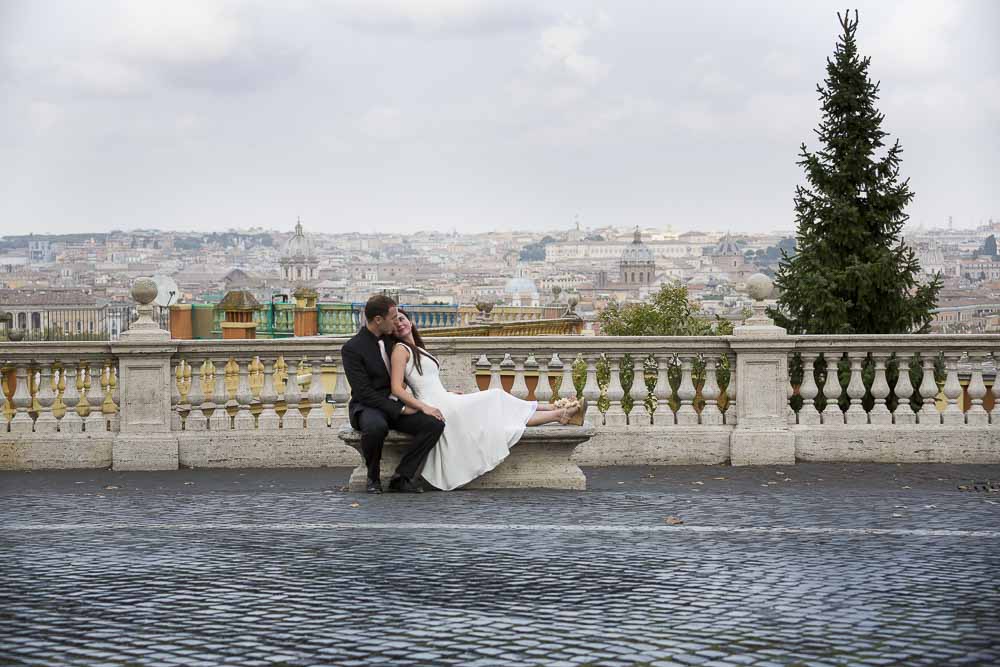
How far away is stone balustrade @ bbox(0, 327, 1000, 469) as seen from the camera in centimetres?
1111

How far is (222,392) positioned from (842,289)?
17.4 metres

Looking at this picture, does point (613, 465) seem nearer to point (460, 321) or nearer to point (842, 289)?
point (842, 289)

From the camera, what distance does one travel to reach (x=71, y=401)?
1116 centimetres

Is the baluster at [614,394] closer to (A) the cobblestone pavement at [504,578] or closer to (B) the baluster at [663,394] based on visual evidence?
(B) the baluster at [663,394]

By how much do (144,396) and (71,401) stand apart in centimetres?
60

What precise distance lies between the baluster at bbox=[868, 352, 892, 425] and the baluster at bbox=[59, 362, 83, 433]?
6.17 m

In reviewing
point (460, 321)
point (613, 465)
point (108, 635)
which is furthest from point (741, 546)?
point (460, 321)

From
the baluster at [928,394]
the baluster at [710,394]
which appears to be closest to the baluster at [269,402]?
the baluster at [710,394]

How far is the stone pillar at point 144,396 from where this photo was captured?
11.0m

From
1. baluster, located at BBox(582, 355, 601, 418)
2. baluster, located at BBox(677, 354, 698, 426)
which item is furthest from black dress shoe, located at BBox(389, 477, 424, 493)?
baluster, located at BBox(677, 354, 698, 426)

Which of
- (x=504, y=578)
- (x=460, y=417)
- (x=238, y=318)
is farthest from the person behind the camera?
(x=238, y=318)

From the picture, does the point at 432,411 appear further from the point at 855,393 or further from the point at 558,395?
the point at 855,393

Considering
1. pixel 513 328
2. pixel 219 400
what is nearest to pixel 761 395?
pixel 219 400

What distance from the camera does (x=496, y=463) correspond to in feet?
30.2
